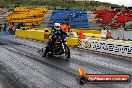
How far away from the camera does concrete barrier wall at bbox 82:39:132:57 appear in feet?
62.2

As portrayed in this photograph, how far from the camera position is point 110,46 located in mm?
20781

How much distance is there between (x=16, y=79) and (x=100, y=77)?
756 cm

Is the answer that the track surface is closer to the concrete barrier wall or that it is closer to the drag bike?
the drag bike

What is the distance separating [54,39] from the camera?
60.7 ft

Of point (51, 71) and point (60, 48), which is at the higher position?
point (60, 48)

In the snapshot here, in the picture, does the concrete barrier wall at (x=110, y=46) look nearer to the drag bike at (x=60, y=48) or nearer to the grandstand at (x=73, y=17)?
the drag bike at (x=60, y=48)

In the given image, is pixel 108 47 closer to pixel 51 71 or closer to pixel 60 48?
pixel 60 48

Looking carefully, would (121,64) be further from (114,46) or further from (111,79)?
(111,79)

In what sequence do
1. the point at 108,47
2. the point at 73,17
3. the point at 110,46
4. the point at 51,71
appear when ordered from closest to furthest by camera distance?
the point at 51,71 < the point at 110,46 < the point at 108,47 < the point at 73,17

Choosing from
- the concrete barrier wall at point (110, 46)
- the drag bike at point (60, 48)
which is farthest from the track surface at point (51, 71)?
the concrete barrier wall at point (110, 46)

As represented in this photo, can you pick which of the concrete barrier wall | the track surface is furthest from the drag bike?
the concrete barrier wall

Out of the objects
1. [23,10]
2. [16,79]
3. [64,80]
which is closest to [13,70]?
[16,79]

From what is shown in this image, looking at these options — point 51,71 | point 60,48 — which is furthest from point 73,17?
point 51,71

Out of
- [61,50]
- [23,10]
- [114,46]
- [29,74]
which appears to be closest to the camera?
[29,74]
